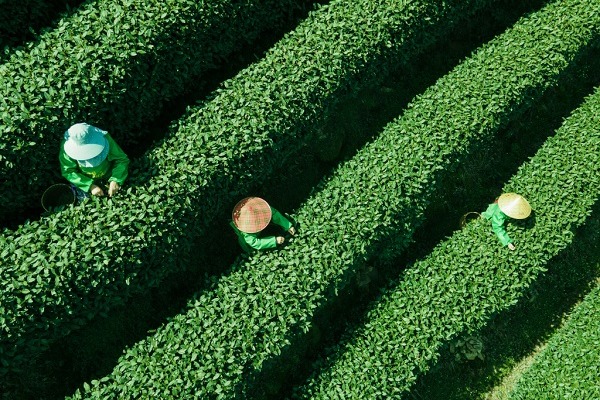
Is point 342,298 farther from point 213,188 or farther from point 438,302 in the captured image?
point 213,188

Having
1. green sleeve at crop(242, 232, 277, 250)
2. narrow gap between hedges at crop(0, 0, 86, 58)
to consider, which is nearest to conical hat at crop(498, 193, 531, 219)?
green sleeve at crop(242, 232, 277, 250)

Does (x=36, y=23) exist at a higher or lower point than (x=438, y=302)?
higher

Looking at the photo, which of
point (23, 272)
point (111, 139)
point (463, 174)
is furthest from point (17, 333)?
point (463, 174)

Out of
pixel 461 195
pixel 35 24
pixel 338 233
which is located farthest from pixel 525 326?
pixel 35 24

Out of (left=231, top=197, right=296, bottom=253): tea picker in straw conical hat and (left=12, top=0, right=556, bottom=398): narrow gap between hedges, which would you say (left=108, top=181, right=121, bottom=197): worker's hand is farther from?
(left=231, top=197, right=296, bottom=253): tea picker in straw conical hat

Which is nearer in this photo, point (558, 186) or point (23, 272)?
point (23, 272)

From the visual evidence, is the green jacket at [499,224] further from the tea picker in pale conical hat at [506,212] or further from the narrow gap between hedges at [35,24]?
the narrow gap between hedges at [35,24]
